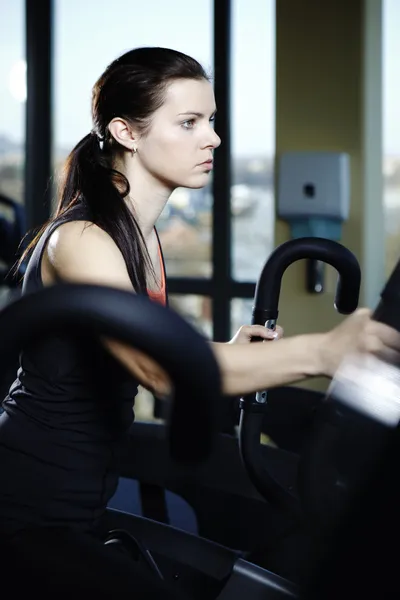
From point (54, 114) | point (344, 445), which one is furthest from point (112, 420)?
point (54, 114)

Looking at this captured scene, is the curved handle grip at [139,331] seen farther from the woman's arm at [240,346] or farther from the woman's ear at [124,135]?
the woman's ear at [124,135]

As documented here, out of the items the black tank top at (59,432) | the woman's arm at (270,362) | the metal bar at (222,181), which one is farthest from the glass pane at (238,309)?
the woman's arm at (270,362)

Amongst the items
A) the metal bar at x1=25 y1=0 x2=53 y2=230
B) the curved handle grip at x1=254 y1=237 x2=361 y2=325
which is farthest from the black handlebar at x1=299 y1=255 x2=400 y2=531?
the metal bar at x1=25 y1=0 x2=53 y2=230

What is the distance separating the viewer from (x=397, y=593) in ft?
1.76

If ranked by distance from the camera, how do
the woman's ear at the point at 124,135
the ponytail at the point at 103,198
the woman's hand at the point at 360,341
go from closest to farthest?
the woman's hand at the point at 360,341 → the ponytail at the point at 103,198 → the woman's ear at the point at 124,135

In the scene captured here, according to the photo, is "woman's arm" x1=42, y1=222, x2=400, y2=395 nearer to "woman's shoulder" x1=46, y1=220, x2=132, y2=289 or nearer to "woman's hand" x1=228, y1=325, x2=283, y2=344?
"woman's shoulder" x1=46, y1=220, x2=132, y2=289

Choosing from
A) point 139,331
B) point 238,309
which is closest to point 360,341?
point 139,331

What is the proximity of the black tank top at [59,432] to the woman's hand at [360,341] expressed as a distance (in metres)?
0.34

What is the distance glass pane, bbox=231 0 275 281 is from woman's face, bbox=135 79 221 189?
4.76 ft

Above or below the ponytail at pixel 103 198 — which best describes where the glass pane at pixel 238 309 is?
below

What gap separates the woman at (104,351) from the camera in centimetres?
80

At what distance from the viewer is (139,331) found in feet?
1.69

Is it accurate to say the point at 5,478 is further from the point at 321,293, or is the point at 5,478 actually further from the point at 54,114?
the point at 54,114

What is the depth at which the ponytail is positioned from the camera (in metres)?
1.06
